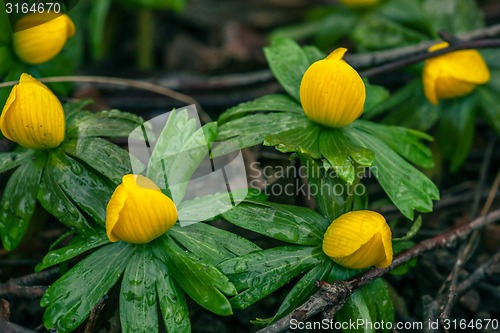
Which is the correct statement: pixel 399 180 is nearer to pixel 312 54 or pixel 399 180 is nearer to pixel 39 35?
pixel 312 54

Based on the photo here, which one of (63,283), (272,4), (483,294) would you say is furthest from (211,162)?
(272,4)

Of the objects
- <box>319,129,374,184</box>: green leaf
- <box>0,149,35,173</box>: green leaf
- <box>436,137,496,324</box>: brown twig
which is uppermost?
<box>319,129,374,184</box>: green leaf

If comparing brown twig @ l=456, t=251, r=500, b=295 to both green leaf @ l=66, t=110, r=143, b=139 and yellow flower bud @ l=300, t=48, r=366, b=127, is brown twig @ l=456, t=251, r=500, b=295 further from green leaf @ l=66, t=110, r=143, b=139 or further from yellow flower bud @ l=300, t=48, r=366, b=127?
green leaf @ l=66, t=110, r=143, b=139

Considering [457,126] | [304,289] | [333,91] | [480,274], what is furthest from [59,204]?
[457,126]

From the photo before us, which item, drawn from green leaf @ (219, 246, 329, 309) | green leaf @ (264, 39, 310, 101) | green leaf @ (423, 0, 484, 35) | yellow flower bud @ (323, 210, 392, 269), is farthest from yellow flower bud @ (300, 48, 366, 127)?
green leaf @ (423, 0, 484, 35)

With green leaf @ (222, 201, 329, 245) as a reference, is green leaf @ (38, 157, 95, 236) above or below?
above
